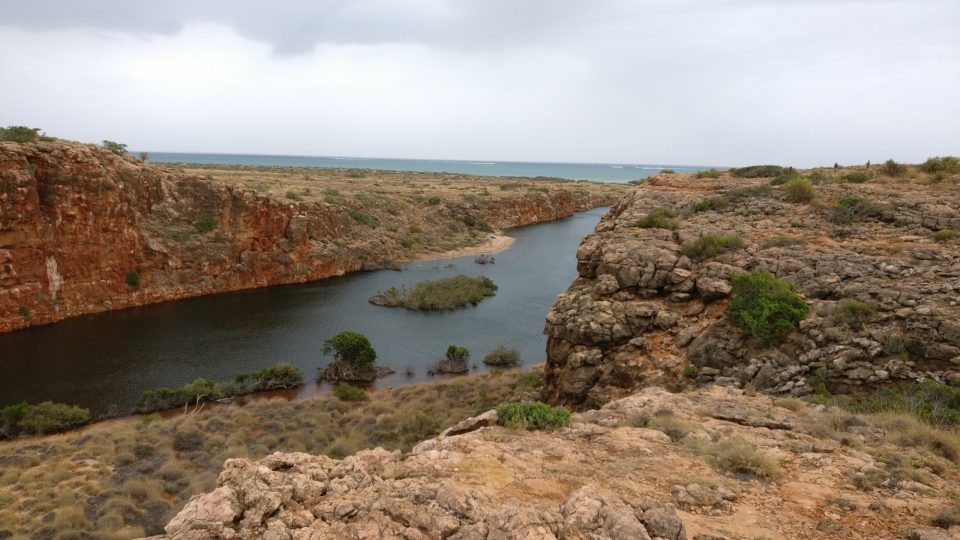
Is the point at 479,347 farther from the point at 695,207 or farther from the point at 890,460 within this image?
the point at 890,460

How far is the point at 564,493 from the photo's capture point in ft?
20.6

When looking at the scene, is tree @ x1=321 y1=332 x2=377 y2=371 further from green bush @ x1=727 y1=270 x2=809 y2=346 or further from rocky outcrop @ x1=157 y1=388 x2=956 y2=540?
rocky outcrop @ x1=157 y1=388 x2=956 y2=540

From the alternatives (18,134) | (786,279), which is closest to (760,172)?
(786,279)

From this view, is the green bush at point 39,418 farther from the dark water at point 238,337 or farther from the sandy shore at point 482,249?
the sandy shore at point 482,249

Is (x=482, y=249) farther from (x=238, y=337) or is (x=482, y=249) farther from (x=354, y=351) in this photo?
(x=354, y=351)

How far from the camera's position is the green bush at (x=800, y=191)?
19359mm

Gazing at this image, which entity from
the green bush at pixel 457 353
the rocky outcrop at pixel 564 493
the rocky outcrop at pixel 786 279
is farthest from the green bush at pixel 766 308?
the green bush at pixel 457 353

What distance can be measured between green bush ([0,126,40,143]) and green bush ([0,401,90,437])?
17.6m

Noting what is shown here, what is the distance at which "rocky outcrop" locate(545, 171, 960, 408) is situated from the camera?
11.2 m

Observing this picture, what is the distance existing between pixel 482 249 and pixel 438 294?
64.4ft

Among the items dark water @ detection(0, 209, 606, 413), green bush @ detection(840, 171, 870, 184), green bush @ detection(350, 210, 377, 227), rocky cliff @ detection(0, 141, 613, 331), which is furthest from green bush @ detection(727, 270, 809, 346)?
green bush @ detection(350, 210, 377, 227)

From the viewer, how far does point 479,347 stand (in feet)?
87.6

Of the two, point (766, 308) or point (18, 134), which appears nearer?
point (766, 308)

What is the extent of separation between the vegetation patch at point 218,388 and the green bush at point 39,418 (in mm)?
1911
